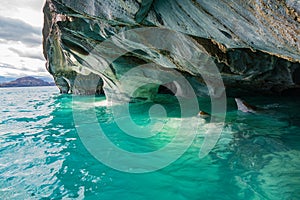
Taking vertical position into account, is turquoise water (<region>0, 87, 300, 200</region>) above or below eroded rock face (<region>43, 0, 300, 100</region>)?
below

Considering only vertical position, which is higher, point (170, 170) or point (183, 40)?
point (183, 40)

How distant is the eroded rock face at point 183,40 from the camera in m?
4.21

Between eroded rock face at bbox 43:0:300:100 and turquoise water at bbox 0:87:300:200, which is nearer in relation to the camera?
eroded rock face at bbox 43:0:300:100

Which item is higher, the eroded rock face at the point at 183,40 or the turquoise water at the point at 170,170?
the eroded rock face at the point at 183,40

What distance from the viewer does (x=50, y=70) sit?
1093 inches

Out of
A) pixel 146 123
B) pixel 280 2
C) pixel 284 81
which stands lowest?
pixel 146 123

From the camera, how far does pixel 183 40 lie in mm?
8227

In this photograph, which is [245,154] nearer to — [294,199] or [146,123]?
[294,199]

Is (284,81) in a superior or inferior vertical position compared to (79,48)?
superior

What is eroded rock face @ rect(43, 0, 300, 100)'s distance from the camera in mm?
4215

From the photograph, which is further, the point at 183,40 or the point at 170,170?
the point at 183,40

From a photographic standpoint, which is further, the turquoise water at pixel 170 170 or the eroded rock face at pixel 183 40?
the turquoise water at pixel 170 170

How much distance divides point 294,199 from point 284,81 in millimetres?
10488

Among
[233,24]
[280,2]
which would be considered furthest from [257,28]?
[280,2]
